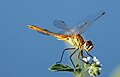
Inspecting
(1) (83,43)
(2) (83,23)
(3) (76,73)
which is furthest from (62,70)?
(2) (83,23)

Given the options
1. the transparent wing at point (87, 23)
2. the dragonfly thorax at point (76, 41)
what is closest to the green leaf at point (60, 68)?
the dragonfly thorax at point (76, 41)

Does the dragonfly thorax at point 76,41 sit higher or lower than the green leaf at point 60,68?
higher

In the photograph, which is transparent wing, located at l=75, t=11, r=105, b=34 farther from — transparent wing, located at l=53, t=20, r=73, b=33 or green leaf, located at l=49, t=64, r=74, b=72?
green leaf, located at l=49, t=64, r=74, b=72

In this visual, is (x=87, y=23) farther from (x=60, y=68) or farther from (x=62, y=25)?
(x=60, y=68)

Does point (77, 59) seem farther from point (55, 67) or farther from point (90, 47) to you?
point (90, 47)

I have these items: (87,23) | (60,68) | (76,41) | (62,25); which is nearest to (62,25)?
(62,25)

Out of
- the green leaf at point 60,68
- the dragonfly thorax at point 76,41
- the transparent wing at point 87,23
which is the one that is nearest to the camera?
the green leaf at point 60,68

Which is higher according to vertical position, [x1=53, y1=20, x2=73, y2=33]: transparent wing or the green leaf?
[x1=53, y1=20, x2=73, y2=33]: transparent wing

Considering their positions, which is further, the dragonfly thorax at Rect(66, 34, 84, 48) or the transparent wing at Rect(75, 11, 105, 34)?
the transparent wing at Rect(75, 11, 105, 34)

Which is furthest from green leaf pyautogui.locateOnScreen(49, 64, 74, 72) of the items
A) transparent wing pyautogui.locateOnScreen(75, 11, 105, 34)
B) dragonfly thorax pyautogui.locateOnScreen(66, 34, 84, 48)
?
transparent wing pyautogui.locateOnScreen(75, 11, 105, 34)

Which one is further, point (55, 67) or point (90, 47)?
point (90, 47)

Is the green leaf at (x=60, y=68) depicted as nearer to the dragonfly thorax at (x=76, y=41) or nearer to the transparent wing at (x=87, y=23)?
the dragonfly thorax at (x=76, y=41)
